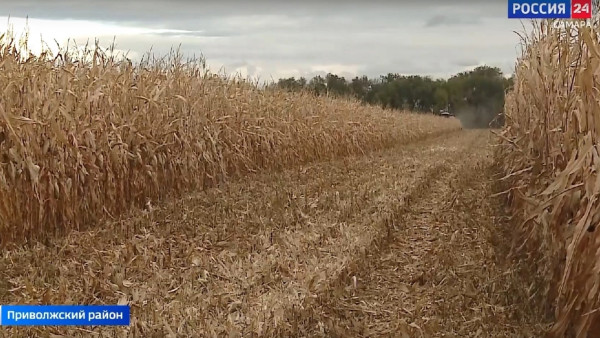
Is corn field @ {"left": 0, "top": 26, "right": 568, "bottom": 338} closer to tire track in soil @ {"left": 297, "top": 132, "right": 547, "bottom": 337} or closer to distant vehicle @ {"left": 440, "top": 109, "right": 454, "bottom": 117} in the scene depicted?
tire track in soil @ {"left": 297, "top": 132, "right": 547, "bottom": 337}

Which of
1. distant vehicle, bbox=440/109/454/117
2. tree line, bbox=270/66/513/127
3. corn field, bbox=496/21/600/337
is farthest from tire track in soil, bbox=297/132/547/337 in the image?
distant vehicle, bbox=440/109/454/117

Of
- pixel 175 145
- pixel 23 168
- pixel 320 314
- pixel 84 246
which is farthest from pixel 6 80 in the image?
pixel 320 314

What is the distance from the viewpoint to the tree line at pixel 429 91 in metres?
15.6

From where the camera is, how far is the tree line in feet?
51.1

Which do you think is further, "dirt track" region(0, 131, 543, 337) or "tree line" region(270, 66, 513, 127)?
"tree line" region(270, 66, 513, 127)

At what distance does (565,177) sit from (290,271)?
183cm

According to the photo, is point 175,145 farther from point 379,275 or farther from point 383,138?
point 383,138

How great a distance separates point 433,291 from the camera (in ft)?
12.1

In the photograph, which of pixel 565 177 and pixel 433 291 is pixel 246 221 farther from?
pixel 565 177

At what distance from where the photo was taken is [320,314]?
10.6 feet

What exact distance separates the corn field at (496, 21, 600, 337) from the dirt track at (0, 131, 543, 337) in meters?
0.31

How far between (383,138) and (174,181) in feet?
36.0

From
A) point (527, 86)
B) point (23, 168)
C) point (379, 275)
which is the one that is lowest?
point (379, 275)

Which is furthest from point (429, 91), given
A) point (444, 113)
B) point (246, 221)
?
point (246, 221)
